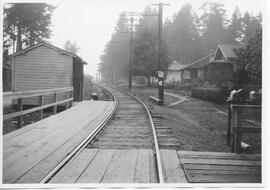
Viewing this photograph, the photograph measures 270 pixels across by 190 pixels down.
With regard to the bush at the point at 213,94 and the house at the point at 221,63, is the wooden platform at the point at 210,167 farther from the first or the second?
the bush at the point at 213,94

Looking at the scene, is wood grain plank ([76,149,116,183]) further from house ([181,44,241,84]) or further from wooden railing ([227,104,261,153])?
house ([181,44,241,84])

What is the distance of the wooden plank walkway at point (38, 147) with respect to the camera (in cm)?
426

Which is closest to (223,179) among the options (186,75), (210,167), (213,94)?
(210,167)

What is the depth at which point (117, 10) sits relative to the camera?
5.55m

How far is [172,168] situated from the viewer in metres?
4.61

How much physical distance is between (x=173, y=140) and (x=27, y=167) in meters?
3.48

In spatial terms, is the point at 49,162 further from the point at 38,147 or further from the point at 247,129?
the point at 247,129

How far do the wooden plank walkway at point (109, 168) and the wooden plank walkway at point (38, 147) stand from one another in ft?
1.10

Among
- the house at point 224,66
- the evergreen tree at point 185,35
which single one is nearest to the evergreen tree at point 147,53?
the evergreen tree at point 185,35

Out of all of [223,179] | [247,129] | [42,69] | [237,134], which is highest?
[42,69]

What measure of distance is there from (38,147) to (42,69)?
33.2ft

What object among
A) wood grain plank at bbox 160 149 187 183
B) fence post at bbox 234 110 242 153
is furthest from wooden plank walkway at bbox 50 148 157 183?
fence post at bbox 234 110 242 153
